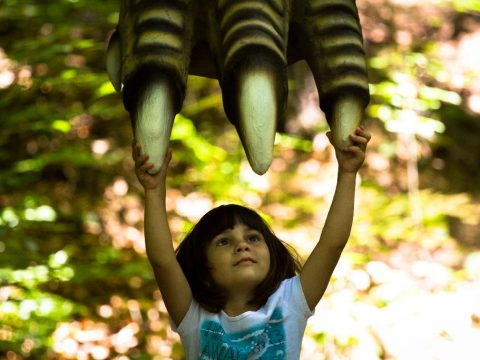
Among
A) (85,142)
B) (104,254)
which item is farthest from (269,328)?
(85,142)

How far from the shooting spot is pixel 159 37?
3.08 feet

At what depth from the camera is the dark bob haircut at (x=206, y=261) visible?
1182 mm

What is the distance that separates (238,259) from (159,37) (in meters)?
0.36

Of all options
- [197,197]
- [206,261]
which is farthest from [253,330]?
[197,197]

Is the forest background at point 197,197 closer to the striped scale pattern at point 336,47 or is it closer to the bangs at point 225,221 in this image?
the bangs at point 225,221

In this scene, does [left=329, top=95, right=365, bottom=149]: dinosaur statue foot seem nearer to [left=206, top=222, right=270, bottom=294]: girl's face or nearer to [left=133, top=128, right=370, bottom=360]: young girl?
[left=133, top=128, right=370, bottom=360]: young girl

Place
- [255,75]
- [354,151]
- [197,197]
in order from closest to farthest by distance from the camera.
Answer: [255,75]
[354,151]
[197,197]

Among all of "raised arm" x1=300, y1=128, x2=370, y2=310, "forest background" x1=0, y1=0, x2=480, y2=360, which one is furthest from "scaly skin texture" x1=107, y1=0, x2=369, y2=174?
"forest background" x1=0, y1=0, x2=480, y2=360

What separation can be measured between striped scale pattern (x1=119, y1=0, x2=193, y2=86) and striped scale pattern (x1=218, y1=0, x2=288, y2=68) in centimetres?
5

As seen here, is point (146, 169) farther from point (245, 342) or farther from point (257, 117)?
point (245, 342)

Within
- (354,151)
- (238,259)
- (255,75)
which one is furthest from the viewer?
(238,259)

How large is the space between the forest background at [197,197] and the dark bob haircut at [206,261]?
112cm

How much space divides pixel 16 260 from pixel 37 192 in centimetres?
114

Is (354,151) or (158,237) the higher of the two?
(354,151)
